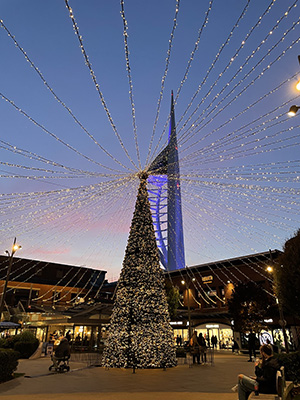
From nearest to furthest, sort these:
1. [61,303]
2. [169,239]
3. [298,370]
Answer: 1. [298,370]
2. [61,303]
3. [169,239]

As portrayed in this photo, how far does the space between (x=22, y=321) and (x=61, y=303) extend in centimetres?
1368

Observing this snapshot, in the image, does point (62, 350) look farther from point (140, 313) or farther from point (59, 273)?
point (59, 273)

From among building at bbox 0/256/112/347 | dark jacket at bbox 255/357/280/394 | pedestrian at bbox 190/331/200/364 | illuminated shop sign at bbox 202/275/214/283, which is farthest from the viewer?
illuminated shop sign at bbox 202/275/214/283

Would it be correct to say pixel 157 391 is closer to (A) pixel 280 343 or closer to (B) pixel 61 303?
(A) pixel 280 343

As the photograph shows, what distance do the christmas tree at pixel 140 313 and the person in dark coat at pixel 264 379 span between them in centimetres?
649

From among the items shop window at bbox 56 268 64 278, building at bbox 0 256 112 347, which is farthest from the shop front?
shop window at bbox 56 268 64 278

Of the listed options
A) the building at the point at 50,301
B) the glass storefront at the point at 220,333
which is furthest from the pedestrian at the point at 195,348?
the glass storefront at the point at 220,333

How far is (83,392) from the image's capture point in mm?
6902

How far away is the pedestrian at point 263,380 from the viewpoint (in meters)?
4.53

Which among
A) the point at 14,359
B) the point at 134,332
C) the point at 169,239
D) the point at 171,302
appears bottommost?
the point at 14,359

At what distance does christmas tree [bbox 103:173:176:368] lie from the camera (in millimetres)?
11039

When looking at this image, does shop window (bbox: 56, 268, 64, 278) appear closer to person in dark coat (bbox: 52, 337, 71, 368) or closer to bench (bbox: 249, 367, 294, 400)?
person in dark coat (bbox: 52, 337, 71, 368)

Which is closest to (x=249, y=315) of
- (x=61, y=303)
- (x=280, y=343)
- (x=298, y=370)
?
(x=280, y=343)

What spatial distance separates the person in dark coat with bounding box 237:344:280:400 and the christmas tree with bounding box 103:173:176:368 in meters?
6.49
